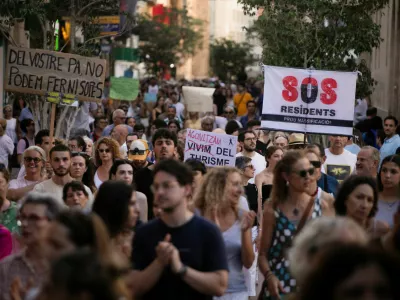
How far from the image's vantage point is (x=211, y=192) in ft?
30.2

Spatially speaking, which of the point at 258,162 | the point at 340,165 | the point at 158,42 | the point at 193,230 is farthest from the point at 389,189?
the point at 158,42

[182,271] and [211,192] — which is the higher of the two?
[211,192]

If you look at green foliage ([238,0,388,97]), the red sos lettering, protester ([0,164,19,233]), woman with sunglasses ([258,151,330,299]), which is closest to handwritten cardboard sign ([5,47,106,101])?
the red sos lettering

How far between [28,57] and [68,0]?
496 centimetres

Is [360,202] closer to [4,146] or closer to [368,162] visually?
[368,162]

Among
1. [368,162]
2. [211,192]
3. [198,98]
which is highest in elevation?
[198,98]

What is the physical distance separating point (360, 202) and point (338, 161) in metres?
6.17

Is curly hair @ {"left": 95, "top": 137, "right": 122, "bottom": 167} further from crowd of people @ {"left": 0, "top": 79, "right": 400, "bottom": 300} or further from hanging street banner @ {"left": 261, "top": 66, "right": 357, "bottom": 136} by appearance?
hanging street banner @ {"left": 261, "top": 66, "right": 357, "bottom": 136}

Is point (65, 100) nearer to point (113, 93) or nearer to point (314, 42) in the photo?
point (314, 42)

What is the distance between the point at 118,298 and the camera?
173 inches

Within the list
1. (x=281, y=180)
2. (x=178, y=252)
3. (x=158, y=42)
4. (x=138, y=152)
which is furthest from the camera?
(x=158, y=42)

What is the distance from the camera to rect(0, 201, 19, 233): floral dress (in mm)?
8977

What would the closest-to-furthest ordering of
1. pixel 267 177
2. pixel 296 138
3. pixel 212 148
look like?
1. pixel 267 177
2. pixel 212 148
3. pixel 296 138

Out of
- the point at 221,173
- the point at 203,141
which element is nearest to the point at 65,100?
the point at 203,141
